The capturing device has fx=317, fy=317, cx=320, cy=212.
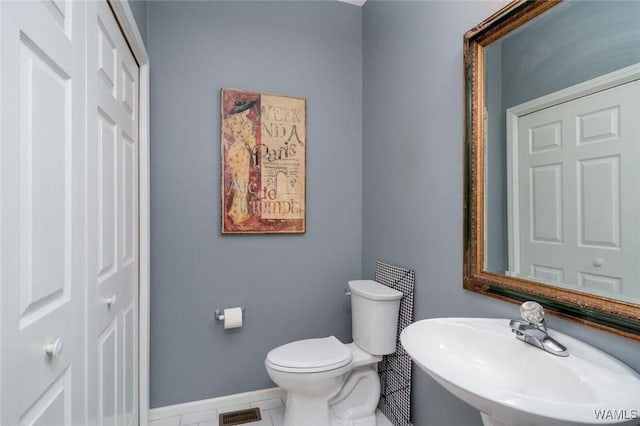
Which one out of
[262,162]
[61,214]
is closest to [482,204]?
[262,162]

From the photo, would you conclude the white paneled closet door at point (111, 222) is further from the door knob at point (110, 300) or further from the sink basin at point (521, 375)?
the sink basin at point (521, 375)

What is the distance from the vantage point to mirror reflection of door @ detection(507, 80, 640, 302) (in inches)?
34.2

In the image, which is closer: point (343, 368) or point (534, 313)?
point (534, 313)

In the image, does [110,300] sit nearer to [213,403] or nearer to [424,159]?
[213,403]

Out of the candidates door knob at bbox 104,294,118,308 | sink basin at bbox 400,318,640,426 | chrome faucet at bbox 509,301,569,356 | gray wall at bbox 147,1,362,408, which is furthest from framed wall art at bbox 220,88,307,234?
chrome faucet at bbox 509,301,569,356

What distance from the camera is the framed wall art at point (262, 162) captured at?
2.01 meters

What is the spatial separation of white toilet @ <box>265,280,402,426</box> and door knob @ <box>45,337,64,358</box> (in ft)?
3.36

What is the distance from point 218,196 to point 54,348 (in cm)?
134

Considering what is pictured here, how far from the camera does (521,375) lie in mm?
963

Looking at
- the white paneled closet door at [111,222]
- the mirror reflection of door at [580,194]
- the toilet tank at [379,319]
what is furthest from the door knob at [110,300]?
the mirror reflection of door at [580,194]

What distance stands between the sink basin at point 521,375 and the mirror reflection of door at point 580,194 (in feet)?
0.71

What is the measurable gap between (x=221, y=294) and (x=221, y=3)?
1841mm

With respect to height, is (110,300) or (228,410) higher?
(110,300)

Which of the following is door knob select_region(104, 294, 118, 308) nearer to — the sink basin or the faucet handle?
the sink basin
